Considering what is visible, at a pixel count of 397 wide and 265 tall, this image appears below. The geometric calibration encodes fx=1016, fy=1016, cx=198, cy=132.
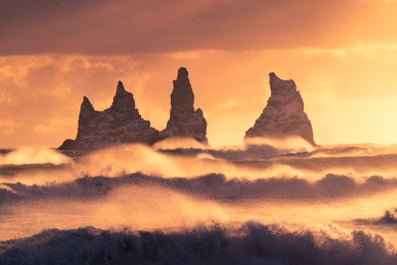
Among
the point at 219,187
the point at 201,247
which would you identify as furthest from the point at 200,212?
the point at 219,187

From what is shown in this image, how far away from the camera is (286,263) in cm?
3322

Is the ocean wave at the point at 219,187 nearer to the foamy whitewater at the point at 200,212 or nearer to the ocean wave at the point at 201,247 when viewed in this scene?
the foamy whitewater at the point at 200,212

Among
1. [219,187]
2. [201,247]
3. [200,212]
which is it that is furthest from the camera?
[219,187]

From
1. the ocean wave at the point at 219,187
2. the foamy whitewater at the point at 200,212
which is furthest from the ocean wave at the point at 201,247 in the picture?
the ocean wave at the point at 219,187

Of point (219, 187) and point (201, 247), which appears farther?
point (219, 187)

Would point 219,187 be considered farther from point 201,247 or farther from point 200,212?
point 201,247

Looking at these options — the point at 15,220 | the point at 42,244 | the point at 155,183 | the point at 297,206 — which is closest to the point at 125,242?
the point at 42,244

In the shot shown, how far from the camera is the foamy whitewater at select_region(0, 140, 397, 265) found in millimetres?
33094

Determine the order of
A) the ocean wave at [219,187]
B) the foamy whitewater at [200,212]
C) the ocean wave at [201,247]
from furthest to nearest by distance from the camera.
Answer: the ocean wave at [219,187], the foamy whitewater at [200,212], the ocean wave at [201,247]

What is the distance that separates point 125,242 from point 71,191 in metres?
34.4

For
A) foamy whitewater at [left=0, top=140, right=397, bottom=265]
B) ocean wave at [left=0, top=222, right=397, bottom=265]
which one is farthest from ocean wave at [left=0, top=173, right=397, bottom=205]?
ocean wave at [left=0, top=222, right=397, bottom=265]

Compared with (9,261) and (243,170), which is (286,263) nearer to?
(9,261)

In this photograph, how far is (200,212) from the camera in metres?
41.8

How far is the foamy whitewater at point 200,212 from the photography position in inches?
1303
